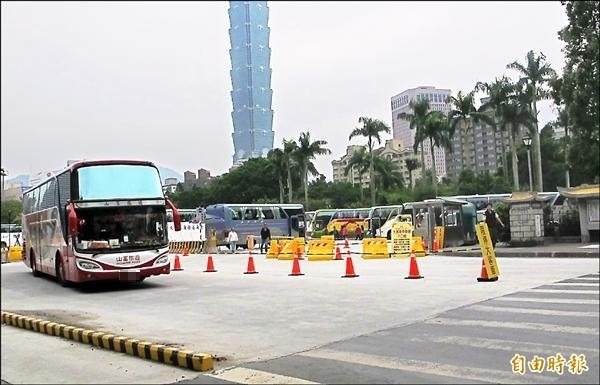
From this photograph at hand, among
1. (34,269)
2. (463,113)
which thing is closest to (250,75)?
(34,269)

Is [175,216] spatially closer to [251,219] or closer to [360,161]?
[251,219]

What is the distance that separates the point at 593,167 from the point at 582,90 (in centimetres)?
396

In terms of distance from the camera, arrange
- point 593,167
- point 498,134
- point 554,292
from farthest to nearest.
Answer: point 498,134
point 593,167
point 554,292

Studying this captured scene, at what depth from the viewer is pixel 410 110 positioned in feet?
168

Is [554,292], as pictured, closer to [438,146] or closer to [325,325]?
[325,325]

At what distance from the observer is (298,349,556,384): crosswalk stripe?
584 cm

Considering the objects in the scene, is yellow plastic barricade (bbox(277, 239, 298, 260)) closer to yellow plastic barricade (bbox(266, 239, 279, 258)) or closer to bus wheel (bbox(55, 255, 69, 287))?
yellow plastic barricade (bbox(266, 239, 279, 258))

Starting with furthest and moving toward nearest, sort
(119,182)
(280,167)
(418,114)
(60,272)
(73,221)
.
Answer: (280,167)
(418,114)
(60,272)
(119,182)
(73,221)

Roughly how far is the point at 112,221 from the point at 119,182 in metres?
0.94

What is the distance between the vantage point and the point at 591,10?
25.9 meters

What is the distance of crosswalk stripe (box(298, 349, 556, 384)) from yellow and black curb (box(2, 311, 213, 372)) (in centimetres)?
124

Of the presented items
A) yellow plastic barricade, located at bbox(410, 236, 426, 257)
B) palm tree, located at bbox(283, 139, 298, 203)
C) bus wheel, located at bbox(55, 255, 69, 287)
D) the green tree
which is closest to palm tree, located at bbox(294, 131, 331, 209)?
palm tree, located at bbox(283, 139, 298, 203)

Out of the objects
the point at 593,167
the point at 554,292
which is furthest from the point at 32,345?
the point at 593,167

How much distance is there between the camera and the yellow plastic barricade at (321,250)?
885 inches
